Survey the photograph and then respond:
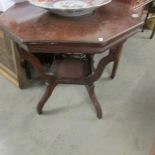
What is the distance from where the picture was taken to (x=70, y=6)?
1.20m

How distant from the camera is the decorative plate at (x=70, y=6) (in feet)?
3.91

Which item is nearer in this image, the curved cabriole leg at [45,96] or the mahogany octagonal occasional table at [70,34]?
the mahogany octagonal occasional table at [70,34]

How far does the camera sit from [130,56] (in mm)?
2146

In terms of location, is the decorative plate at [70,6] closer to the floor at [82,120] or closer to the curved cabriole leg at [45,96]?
the curved cabriole leg at [45,96]

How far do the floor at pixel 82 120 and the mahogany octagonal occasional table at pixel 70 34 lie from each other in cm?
26

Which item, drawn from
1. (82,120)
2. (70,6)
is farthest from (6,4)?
(82,120)

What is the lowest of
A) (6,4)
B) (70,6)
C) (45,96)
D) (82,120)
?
(82,120)

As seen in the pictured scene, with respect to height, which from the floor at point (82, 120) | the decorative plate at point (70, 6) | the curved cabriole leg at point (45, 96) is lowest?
the floor at point (82, 120)

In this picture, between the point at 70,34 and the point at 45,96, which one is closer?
the point at 70,34

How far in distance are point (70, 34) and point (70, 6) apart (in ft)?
0.52

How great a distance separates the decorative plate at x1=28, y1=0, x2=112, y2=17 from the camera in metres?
1.19

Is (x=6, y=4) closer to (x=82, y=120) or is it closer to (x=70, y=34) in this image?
(x=70, y=34)

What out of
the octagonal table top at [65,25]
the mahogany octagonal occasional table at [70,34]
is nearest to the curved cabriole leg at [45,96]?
the mahogany octagonal occasional table at [70,34]

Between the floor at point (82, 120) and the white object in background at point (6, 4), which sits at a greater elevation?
the white object in background at point (6, 4)
